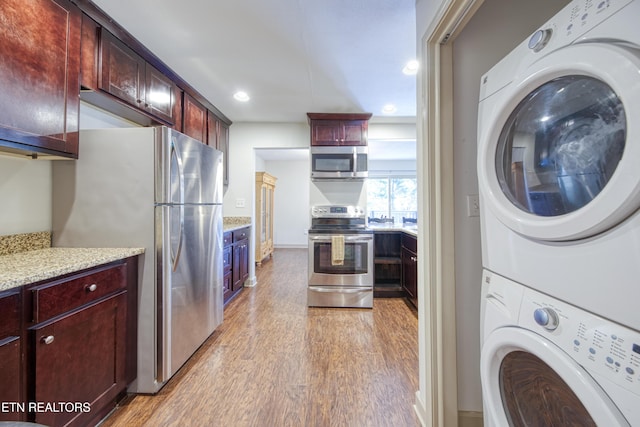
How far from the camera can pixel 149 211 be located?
5.18 ft

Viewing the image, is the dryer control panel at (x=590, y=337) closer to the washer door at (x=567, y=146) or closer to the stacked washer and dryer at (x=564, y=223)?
the stacked washer and dryer at (x=564, y=223)

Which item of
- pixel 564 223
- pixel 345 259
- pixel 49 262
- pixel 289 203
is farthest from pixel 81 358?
pixel 289 203

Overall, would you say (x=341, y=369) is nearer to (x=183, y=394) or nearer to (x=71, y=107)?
(x=183, y=394)

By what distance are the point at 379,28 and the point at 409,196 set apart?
558 cm

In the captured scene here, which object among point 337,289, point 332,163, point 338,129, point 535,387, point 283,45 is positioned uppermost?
point 283,45

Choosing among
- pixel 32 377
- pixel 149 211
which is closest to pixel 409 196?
pixel 149 211

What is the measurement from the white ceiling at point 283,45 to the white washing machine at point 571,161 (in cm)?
115

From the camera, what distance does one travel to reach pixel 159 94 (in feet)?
7.34

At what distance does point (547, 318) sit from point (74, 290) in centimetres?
181

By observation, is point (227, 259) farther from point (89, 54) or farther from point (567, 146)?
point (567, 146)

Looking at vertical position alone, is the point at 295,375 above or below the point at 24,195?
below

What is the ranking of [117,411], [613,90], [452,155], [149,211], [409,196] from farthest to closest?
[409,196] → [149,211] → [117,411] → [452,155] → [613,90]

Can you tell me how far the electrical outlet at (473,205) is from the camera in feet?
4.17

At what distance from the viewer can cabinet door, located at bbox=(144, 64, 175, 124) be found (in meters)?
2.10
